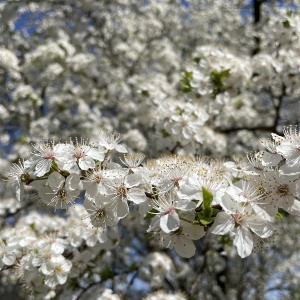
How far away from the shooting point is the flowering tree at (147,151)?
1640mm

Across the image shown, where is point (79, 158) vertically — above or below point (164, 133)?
above

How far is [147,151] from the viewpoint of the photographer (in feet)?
14.4

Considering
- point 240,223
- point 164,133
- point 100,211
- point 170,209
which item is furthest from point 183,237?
point 164,133

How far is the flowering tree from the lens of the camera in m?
1.64

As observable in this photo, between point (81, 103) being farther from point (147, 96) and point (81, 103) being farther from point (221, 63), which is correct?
point (221, 63)

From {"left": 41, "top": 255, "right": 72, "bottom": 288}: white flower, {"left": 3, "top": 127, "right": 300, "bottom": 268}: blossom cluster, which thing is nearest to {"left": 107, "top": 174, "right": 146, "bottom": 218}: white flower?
{"left": 3, "top": 127, "right": 300, "bottom": 268}: blossom cluster

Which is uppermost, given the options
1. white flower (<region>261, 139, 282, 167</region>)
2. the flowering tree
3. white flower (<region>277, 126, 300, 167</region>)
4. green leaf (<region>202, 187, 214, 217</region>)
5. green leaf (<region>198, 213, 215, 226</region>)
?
white flower (<region>277, 126, 300, 167</region>)

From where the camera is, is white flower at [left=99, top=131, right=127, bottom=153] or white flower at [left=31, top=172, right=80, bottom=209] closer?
white flower at [left=31, top=172, right=80, bottom=209]

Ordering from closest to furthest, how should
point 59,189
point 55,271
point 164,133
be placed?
1. point 59,189
2. point 55,271
3. point 164,133

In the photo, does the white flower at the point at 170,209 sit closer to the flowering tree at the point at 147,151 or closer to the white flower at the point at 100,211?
the flowering tree at the point at 147,151

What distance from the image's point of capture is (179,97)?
13.5ft

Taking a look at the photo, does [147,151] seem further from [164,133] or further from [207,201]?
[207,201]

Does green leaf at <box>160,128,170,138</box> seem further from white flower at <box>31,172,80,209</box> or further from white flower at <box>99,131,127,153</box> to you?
white flower at <box>31,172,80,209</box>

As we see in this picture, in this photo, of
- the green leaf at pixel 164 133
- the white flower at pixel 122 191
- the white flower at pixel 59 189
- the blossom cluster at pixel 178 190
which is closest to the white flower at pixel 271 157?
the blossom cluster at pixel 178 190
